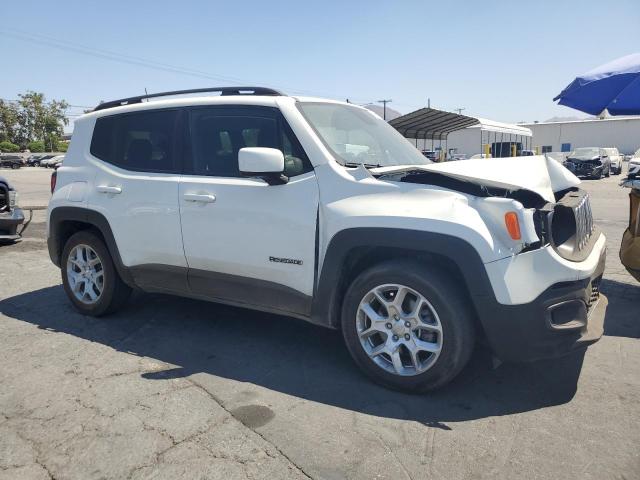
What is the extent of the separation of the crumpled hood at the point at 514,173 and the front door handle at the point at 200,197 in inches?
48.0

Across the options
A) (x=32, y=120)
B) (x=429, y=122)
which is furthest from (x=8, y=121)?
(x=429, y=122)

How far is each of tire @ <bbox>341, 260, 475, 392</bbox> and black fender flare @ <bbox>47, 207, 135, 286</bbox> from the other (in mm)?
2147

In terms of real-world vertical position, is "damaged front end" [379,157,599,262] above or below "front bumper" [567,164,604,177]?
above

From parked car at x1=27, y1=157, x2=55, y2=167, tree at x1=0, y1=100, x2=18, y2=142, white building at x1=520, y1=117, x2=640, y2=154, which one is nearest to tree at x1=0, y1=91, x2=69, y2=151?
tree at x1=0, y1=100, x2=18, y2=142

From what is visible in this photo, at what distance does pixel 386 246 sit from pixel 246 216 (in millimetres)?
1056

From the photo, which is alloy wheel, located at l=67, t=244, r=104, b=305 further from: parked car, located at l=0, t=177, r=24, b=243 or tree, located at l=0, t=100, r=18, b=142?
tree, located at l=0, t=100, r=18, b=142

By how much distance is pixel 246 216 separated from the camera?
3514 millimetres

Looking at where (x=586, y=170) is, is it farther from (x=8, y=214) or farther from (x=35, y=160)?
(x=35, y=160)

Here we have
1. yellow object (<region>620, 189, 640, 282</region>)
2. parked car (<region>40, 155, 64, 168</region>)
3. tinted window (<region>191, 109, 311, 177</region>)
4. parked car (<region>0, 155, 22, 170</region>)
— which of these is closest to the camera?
tinted window (<region>191, 109, 311, 177</region>)

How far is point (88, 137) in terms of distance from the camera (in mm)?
4535

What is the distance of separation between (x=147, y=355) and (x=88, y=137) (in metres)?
2.11

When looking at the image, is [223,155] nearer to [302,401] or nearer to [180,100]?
[180,100]

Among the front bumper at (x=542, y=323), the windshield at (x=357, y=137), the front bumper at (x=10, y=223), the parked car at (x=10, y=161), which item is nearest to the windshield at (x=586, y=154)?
the windshield at (x=357, y=137)

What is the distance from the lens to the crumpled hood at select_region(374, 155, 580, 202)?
9.58 feet
